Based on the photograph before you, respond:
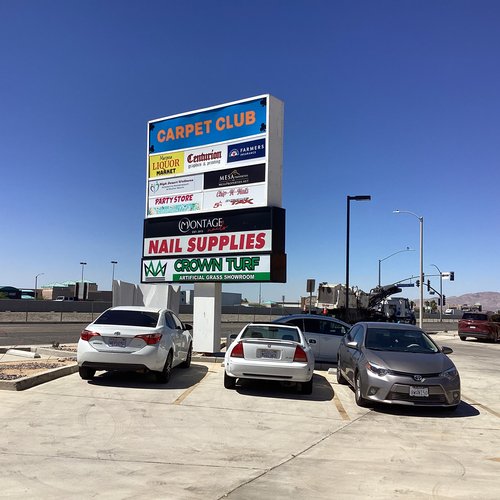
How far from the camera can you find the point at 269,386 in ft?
36.5

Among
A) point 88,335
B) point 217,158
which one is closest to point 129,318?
point 88,335

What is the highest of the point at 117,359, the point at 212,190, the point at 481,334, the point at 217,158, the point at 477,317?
the point at 217,158

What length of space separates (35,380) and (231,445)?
16.4 feet

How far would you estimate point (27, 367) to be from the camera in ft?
38.1

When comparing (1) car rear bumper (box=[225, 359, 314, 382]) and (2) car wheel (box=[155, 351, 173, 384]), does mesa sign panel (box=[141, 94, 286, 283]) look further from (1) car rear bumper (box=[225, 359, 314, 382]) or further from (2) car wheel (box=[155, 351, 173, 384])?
(1) car rear bumper (box=[225, 359, 314, 382])

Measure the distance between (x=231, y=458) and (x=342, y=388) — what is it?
5798 millimetres

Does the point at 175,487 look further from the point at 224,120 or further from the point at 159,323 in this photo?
the point at 224,120

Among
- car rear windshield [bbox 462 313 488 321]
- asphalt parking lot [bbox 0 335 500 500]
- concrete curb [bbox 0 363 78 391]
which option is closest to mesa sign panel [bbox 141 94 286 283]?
asphalt parking lot [bbox 0 335 500 500]

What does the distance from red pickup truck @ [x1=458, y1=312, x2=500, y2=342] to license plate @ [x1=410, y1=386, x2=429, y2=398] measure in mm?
26741

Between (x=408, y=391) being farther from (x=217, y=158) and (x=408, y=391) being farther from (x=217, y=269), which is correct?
(x=217, y=158)

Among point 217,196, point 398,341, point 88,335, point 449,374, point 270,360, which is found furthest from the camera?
point 217,196

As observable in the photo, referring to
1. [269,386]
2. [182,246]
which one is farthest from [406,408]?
[182,246]

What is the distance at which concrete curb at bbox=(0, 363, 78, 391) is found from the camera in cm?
936

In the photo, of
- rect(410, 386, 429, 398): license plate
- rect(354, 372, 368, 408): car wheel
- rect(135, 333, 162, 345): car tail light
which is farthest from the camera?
rect(135, 333, 162, 345): car tail light
